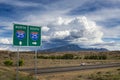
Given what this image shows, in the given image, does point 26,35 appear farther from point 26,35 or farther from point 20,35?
point 20,35

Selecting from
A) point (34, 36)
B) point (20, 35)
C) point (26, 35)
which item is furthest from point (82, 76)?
point (20, 35)

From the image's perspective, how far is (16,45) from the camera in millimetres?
18875

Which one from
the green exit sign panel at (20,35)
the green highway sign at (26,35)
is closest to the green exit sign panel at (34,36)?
the green highway sign at (26,35)

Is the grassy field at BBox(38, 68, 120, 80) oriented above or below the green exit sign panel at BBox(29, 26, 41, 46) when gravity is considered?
below

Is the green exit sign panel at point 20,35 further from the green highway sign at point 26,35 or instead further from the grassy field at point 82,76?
the grassy field at point 82,76

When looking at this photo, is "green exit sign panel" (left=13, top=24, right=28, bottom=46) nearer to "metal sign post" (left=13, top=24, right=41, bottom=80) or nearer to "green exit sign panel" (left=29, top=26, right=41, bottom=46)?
"metal sign post" (left=13, top=24, right=41, bottom=80)

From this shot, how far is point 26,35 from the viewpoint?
1972 centimetres

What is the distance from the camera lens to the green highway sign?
61.7ft

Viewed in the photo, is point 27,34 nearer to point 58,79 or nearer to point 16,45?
point 16,45

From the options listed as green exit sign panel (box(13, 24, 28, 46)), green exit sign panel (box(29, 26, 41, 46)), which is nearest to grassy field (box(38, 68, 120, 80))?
green exit sign panel (box(29, 26, 41, 46))

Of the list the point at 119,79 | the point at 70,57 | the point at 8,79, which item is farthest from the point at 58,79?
the point at 70,57

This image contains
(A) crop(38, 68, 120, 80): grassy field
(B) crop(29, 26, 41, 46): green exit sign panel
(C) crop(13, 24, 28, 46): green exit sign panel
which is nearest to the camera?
(C) crop(13, 24, 28, 46): green exit sign panel

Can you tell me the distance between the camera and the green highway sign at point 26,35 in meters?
18.8

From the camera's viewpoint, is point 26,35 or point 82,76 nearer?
point 26,35
